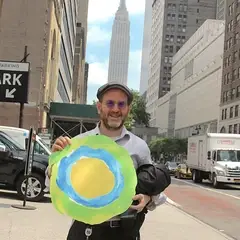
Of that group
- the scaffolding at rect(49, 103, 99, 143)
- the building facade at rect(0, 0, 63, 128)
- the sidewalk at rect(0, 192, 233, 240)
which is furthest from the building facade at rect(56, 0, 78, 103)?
the sidewalk at rect(0, 192, 233, 240)

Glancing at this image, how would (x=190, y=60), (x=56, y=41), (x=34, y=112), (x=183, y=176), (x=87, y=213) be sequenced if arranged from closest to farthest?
(x=87, y=213) < (x=34, y=112) < (x=183, y=176) < (x=56, y=41) < (x=190, y=60)

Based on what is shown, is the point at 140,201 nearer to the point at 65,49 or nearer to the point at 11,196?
the point at 11,196

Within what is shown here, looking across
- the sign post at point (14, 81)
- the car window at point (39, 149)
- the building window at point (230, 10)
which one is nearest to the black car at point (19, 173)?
the car window at point (39, 149)

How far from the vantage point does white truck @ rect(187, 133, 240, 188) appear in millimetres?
29453

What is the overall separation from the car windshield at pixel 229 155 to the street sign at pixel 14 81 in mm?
17465

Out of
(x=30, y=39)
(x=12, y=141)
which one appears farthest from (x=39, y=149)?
(x=30, y=39)

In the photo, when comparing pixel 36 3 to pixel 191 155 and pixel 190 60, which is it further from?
pixel 190 60

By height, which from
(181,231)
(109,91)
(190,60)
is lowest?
(181,231)

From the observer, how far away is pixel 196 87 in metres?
131

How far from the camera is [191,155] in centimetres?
3819

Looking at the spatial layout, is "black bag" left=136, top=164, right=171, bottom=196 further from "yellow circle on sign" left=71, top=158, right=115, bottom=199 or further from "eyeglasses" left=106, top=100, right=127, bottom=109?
"eyeglasses" left=106, top=100, right=127, bottom=109

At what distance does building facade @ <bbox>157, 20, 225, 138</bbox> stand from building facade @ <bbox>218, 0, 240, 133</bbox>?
6.73 metres

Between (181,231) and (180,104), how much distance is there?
140658 mm

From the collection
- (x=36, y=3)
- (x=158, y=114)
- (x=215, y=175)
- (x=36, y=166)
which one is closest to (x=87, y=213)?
(x=36, y=166)
